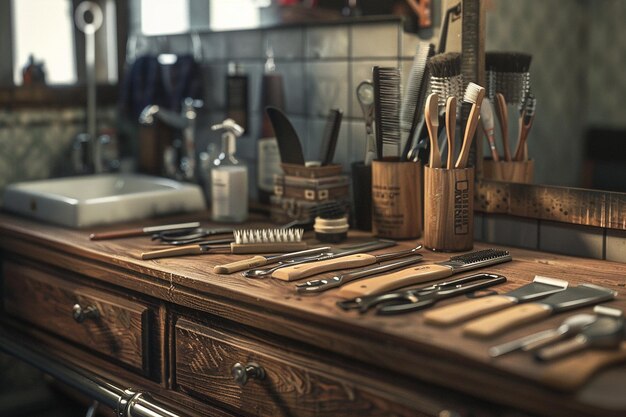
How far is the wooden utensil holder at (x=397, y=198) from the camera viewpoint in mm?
1723

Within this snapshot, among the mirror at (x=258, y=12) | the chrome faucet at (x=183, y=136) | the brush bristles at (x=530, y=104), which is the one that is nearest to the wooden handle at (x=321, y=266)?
the brush bristles at (x=530, y=104)

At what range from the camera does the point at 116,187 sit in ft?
7.91

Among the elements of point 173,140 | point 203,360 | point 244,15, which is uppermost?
point 244,15

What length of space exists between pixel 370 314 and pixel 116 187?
4.36 feet

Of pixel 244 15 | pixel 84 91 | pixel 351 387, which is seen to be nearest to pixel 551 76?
pixel 351 387

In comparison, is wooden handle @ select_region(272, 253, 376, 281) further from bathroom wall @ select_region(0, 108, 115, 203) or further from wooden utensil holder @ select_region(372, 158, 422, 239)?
bathroom wall @ select_region(0, 108, 115, 203)

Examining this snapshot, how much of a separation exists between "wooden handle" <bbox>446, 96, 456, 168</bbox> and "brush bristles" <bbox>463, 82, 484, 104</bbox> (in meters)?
0.04

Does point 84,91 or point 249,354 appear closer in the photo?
point 249,354

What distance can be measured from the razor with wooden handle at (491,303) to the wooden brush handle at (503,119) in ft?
1.38

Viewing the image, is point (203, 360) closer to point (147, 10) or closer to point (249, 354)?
point (249, 354)

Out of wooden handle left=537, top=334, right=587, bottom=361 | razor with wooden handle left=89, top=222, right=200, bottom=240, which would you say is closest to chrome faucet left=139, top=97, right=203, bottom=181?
razor with wooden handle left=89, top=222, right=200, bottom=240

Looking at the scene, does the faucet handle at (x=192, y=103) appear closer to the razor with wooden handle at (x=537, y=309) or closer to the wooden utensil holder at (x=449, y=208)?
the wooden utensil holder at (x=449, y=208)

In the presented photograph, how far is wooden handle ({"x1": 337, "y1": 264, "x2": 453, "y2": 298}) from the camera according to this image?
1.33 m

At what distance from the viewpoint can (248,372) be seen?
1.39 m
